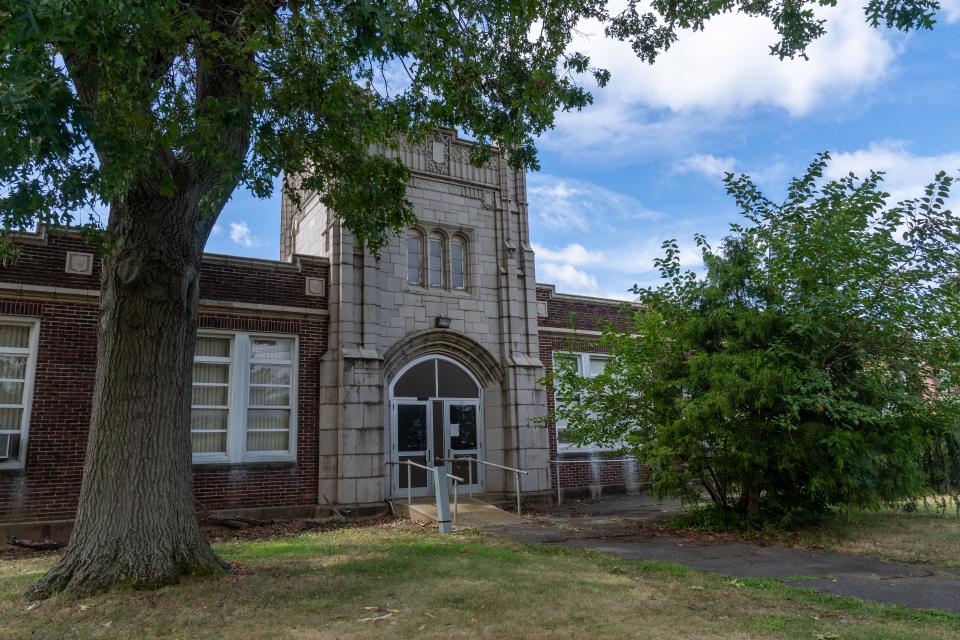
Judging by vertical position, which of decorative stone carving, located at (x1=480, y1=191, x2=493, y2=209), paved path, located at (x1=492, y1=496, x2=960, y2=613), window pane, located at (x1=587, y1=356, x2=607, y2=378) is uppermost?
decorative stone carving, located at (x1=480, y1=191, x2=493, y2=209)

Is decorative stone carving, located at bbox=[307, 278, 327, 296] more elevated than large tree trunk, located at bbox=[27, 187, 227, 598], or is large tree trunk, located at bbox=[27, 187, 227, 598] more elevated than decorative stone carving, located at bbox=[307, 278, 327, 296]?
decorative stone carving, located at bbox=[307, 278, 327, 296]

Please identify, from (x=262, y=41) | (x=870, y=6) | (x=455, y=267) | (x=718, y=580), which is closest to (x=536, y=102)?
(x=262, y=41)

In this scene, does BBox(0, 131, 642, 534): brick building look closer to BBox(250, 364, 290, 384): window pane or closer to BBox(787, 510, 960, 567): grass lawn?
BBox(250, 364, 290, 384): window pane

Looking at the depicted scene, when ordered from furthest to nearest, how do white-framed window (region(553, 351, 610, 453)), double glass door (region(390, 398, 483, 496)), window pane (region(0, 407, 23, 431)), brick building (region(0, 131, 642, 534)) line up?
white-framed window (region(553, 351, 610, 453)) → double glass door (region(390, 398, 483, 496)) → brick building (region(0, 131, 642, 534)) → window pane (region(0, 407, 23, 431))

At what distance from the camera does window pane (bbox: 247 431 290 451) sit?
511 inches

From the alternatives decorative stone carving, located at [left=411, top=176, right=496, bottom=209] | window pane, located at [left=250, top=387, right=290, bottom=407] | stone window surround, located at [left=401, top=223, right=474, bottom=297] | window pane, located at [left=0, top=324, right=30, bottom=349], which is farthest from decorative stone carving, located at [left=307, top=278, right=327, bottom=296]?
window pane, located at [left=0, top=324, right=30, bottom=349]

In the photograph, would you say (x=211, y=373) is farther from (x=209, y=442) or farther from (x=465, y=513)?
(x=465, y=513)

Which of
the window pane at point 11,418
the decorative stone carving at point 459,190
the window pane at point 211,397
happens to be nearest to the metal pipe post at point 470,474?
the window pane at point 211,397

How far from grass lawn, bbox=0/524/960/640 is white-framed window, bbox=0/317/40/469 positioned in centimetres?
345

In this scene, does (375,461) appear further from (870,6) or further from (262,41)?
(870,6)

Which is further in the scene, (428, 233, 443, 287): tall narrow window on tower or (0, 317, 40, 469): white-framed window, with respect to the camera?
(428, 233, 443, 287): tall narrow window on tower

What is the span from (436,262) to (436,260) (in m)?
0.05

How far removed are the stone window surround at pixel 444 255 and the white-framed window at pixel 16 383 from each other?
6.78 m

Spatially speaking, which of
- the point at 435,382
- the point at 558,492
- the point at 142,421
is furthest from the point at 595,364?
the point at 142,421
